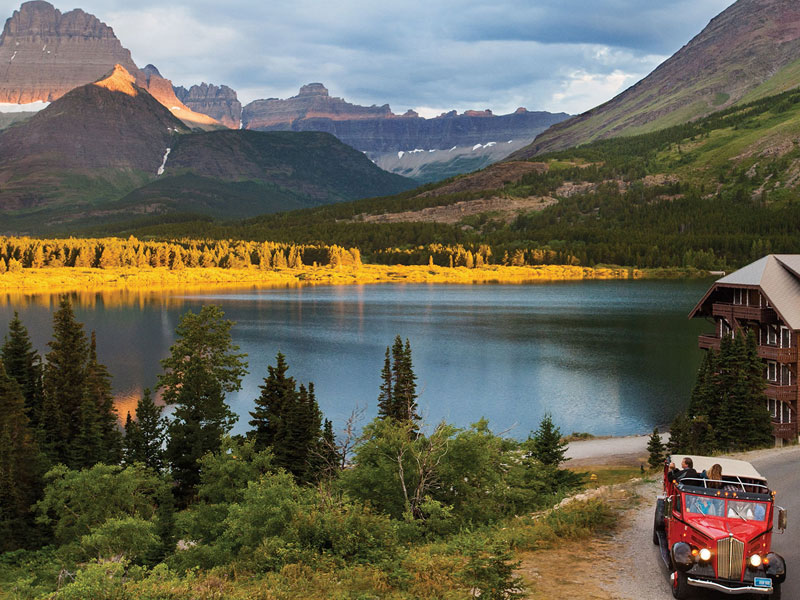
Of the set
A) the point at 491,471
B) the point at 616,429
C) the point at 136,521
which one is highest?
the point at 491,471

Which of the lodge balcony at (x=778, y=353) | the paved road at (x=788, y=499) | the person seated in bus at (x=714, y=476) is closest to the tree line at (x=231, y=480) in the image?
the person seated in bus at (x=714, y=476)

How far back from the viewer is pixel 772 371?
45312 millimetres

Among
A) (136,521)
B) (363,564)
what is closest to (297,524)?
(363,564)

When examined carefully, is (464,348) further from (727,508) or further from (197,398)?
(727,508)

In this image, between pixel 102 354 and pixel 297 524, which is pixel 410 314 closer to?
pixel 102 354

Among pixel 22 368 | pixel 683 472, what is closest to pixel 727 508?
pixel 683 472

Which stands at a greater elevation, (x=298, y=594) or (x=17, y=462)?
(x=298, y=594)

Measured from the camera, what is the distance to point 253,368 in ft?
290

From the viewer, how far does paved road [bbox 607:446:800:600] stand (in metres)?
16.3

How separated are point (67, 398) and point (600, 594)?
4333 centimetres

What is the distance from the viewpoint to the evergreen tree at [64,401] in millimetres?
47287

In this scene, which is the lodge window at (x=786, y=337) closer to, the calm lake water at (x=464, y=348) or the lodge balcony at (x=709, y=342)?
the lodge balcony at (x=709, y=342)

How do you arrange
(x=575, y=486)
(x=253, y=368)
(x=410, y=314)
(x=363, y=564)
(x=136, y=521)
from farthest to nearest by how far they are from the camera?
(x=410, y=314) < (x=253, y=368) < (x=575, y=486) < (x=136, y=521) < (x=363, y=564)

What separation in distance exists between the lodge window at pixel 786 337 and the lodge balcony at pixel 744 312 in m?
0.75
